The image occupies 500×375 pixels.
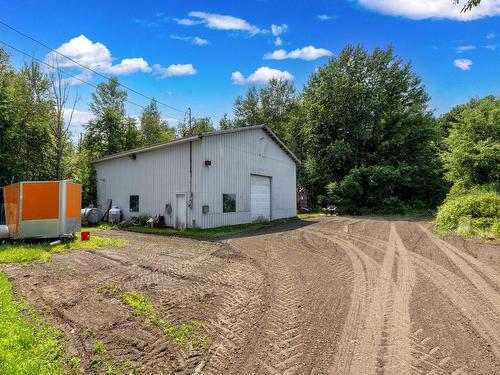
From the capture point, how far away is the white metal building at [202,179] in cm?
1603

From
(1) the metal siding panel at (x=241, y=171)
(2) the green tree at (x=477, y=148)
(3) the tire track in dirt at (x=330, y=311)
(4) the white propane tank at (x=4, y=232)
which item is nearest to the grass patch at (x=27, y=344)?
(3) the tire track in dirt at (x=330, y=311)

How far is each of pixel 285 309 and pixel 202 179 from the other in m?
11.2

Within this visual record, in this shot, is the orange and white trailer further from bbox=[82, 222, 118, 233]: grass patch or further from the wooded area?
the wooded area

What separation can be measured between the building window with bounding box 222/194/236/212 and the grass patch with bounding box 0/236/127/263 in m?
5.89

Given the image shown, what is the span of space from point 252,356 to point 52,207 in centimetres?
1047

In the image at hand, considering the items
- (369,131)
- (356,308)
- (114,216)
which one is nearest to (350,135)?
(369,131)

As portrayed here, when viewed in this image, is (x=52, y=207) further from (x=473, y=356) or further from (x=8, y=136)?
(x=473, y=356)

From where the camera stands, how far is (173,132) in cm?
4875

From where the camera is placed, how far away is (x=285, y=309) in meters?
5.25

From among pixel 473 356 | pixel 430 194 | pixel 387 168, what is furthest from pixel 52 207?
pixel 430 194

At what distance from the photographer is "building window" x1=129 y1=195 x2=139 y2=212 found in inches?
739

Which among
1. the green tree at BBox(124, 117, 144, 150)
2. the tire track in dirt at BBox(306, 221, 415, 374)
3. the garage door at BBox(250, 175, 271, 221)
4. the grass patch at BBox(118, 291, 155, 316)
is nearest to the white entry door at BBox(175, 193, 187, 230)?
the garage door at BBox(250, 175, 271, 221)

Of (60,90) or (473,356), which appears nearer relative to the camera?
(473,356)

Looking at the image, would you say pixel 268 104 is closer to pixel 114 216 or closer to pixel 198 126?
pixel 198 126
